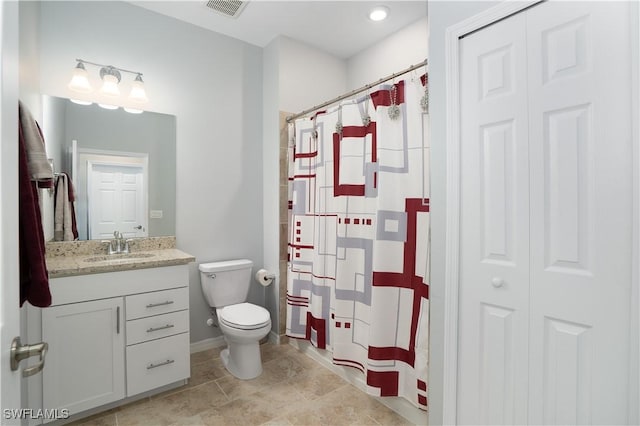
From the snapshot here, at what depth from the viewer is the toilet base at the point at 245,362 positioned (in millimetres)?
2201

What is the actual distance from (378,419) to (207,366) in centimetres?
134

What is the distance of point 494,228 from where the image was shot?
1.21 metres

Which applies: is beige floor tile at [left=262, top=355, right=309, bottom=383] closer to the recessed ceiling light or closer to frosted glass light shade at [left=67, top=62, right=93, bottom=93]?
frosted glass light shade at [left=67, top=62, right=93, bottom=93]

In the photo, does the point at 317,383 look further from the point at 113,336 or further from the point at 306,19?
the point at 306,19

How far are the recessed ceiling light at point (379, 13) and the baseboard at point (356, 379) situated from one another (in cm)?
263

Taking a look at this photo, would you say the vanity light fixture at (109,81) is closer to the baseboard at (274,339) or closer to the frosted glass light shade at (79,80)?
the frosted glass light shade at (79,80)

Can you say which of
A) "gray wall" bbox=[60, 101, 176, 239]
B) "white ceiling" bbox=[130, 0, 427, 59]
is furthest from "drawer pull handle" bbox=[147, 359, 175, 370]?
"white ceiling" bbox=[130, 0, 427, 59]

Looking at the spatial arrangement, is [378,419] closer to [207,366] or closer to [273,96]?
[207,366]

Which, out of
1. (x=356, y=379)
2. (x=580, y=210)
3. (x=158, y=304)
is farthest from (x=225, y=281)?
(x=580, y=210)

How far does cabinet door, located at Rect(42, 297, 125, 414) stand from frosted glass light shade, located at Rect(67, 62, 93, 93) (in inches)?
55.8

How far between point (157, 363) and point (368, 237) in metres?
1.55

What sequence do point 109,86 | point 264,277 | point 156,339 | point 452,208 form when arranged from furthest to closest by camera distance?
1. point 264,277
2. point 109,86
3. point 156,339
4. point 452,208

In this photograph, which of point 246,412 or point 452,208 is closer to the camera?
point 452,208

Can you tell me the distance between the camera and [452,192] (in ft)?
4.30
